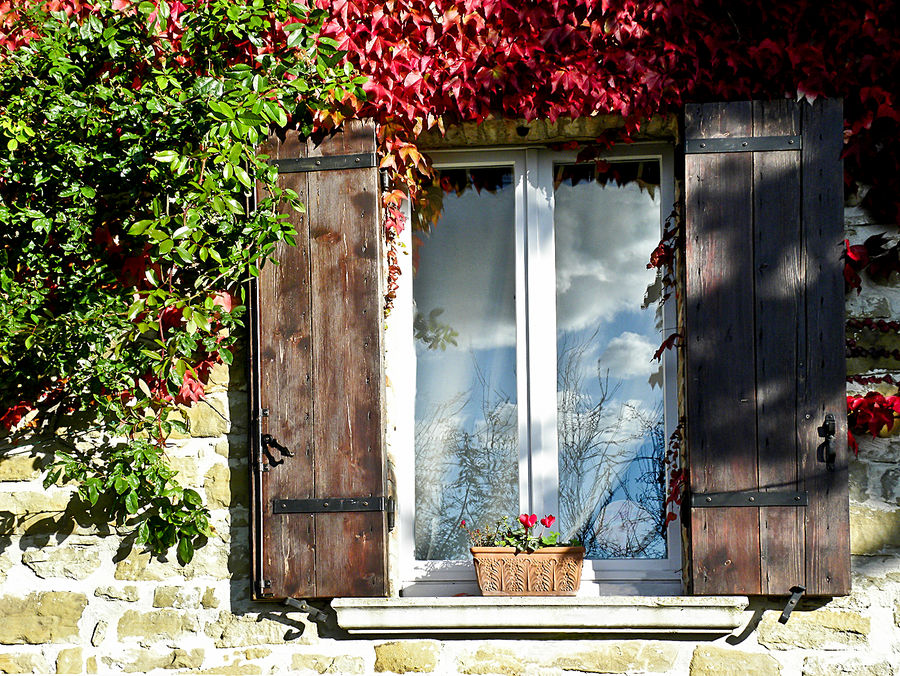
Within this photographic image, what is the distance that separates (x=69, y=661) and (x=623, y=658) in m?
1.84

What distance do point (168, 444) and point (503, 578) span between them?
1229 millimetres

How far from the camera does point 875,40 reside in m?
3.47

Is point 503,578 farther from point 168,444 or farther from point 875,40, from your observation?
point 875,40

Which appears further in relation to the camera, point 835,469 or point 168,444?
point 168,444

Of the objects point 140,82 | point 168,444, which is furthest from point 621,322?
point 140,82

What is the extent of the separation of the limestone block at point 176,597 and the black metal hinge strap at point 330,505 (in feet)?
1.39

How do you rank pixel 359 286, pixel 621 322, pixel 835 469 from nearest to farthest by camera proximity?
pixel 835 469 → pixel 359 286 → pixel 621 322

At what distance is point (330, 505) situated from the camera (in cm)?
344

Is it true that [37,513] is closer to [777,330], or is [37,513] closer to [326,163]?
[326,163]

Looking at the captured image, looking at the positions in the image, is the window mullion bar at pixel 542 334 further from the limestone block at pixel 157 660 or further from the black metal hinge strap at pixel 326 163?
the limestone block at pixel 157 660

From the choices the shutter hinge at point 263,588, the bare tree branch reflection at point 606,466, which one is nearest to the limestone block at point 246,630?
the shutter hinge at point 263,588

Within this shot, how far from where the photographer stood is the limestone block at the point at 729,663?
131 inches

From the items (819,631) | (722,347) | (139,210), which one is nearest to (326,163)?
(139,210)

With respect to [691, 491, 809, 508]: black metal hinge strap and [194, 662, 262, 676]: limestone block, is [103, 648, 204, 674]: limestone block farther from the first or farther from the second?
[691, 491, 809, 508]: black metal hinge strap
